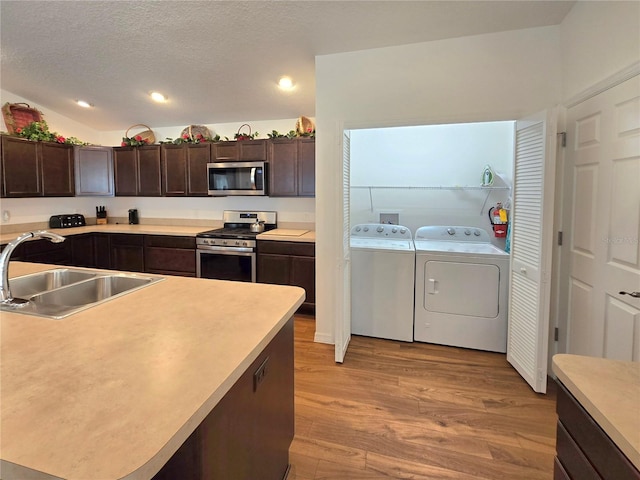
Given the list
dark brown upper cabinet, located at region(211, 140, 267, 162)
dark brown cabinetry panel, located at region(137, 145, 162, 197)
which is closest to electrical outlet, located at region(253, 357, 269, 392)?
dark brown upper cabinet, located at region(211, 140, 267, 162)

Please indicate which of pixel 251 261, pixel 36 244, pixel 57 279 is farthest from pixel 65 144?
pixel 57 279

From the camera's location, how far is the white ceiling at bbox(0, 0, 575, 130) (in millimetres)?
2236

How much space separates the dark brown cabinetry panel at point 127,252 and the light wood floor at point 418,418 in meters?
2.75

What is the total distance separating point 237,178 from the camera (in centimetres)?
400

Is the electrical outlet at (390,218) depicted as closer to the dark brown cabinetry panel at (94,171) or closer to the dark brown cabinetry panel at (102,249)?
the dark brown cabinetry panel at (102,249)

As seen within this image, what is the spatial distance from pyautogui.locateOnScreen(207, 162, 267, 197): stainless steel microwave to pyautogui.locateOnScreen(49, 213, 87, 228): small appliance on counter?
2.05m

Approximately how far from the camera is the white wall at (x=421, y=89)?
237 centimetres

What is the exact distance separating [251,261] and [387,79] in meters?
2.32

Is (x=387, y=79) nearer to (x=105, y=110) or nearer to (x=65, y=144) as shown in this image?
(x=105, y=110)

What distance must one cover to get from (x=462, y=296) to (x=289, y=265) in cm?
178

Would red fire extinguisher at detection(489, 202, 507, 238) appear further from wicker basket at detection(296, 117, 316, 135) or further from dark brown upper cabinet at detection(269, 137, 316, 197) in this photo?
wicker basket at detection(296, 117, 316, 135)

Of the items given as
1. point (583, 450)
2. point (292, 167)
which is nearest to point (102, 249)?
point (292, 167)

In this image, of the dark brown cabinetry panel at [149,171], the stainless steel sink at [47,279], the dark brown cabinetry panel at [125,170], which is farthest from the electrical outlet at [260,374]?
the dark brown cabinetry panel at [125,170]

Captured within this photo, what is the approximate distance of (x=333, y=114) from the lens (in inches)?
109
